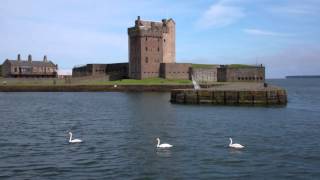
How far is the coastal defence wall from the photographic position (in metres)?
56.6

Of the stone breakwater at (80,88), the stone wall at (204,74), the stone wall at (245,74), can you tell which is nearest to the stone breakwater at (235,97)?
the stone breakwater at (80,88)

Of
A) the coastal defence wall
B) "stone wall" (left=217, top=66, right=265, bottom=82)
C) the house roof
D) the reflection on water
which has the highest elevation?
the house roof

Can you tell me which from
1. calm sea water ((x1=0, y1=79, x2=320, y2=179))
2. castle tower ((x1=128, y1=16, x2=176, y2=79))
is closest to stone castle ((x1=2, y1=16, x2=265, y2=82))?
castle tower ((x1=128, y1=16, x2=176, y2=79))

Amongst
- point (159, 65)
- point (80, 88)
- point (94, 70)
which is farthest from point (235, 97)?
point (94, 70)

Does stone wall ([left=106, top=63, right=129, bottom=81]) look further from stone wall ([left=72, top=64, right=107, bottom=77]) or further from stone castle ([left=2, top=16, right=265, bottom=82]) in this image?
stone wall ([left=72, top=64, right=107, bottom=77])

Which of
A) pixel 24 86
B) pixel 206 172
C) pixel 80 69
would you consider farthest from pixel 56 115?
pixel 80 69

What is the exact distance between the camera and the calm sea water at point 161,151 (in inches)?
794

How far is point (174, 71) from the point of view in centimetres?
10869

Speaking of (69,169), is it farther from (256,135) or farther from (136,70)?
(136,70)

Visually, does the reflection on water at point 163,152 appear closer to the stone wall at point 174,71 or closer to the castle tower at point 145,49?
the castle tower at point 145,49

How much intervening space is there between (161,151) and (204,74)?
3462 inches

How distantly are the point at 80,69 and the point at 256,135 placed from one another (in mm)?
97798

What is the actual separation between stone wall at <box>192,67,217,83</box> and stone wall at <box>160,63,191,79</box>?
1.79 meters

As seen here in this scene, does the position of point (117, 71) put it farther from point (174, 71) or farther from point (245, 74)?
point (245, 74)
